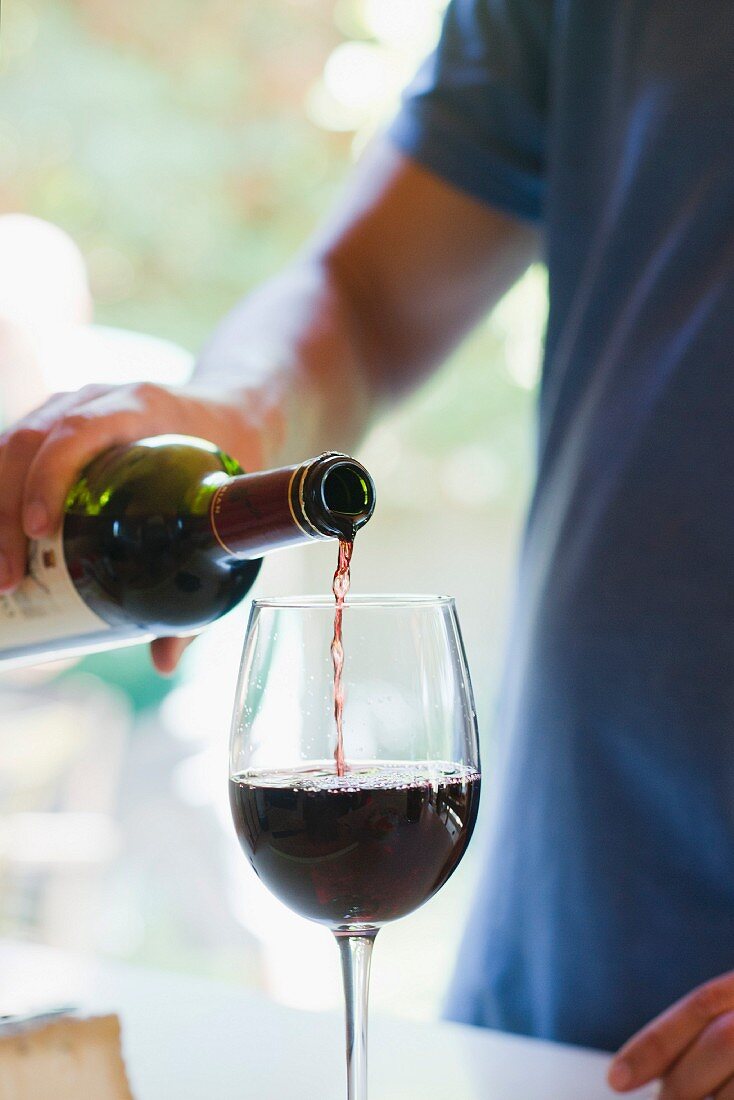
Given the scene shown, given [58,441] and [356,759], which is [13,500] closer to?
[58,441]

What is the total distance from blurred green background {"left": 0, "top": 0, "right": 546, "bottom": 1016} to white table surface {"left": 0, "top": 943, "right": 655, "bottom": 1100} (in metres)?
3.84

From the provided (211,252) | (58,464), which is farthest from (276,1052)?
(211,252)

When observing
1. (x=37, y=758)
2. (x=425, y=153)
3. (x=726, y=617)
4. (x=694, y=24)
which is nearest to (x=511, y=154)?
(x=425, y=153)

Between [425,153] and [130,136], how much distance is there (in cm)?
461

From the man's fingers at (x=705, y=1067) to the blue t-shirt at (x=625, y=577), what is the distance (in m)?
0.19

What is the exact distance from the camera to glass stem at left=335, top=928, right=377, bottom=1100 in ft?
2.20

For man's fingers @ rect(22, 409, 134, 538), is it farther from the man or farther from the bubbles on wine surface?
the bubbles on wine surface

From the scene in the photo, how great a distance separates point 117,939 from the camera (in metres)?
4.77

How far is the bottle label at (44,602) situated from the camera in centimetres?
83

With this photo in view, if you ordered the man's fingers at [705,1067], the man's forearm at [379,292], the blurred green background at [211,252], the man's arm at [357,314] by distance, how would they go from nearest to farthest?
1. the man's fingers at [705,1067]
2. the man's arm at [357,314]
3. the man's forearm at [379,292]
4. the blurred green background at [211,252]

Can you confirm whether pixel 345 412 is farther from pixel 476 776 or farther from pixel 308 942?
pixel 308 942

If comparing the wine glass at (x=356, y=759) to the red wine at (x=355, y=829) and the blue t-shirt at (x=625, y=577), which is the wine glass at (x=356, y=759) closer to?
the red wine at (x=355, y=829)

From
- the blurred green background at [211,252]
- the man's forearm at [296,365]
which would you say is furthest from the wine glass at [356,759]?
the blurred green background at [211,252]

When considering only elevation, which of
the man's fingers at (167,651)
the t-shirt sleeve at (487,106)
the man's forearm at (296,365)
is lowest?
the man's fingers at (167,651)
